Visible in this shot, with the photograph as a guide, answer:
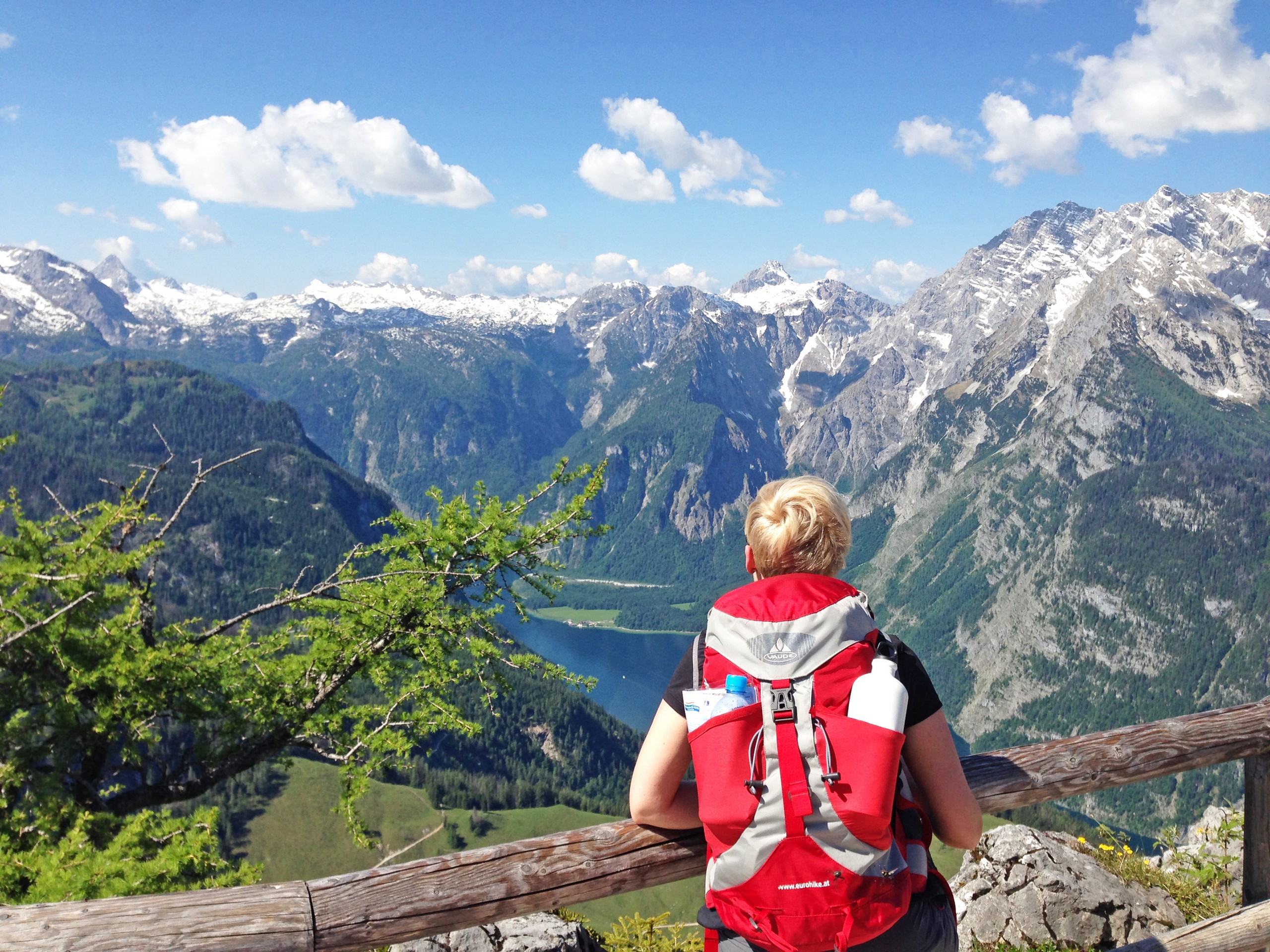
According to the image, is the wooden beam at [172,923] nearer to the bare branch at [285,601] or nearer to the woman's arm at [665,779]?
the woman's arm at [665,779]

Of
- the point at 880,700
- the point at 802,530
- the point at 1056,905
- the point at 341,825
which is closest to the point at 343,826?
the point at 341,825

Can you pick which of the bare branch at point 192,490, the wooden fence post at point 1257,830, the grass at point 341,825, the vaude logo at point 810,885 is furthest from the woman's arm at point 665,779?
the grass at point 341,825

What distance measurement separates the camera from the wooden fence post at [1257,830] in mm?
5824

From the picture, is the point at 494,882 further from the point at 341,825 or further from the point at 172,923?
the point at 341,825

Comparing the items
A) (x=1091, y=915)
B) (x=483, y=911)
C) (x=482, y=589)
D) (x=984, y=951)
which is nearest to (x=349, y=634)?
(x=482, y=589)

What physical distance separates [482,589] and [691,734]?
881 centimetres

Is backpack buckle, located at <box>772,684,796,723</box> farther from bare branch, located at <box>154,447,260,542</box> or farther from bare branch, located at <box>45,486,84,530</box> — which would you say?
bare branch, located at <box>45,486,84,530</box>

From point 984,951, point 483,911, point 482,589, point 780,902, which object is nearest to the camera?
point 780,902

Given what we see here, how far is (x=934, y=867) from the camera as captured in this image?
4219 millimetres

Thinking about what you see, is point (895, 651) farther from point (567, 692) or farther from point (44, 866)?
point (567, 692)

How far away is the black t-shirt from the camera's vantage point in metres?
3.78

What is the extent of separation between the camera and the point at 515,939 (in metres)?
5.89

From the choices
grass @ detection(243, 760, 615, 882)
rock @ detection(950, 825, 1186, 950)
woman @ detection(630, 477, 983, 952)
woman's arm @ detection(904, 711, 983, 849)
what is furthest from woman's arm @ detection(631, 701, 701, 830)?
grass @ detection(243, 760, 615, 882)

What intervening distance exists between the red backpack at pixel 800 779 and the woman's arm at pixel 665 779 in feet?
1.05
